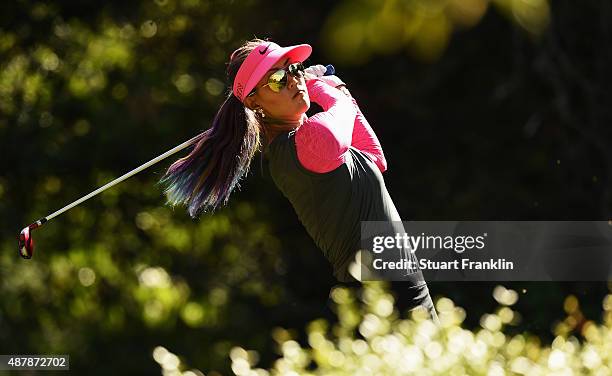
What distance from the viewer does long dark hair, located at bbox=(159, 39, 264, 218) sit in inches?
150

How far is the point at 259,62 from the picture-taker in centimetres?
372

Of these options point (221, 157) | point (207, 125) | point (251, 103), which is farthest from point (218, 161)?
point (207, 125)

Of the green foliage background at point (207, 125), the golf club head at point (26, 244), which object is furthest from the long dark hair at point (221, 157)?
the green foliage background at point (207, 125)

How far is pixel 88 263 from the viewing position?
8195 millimetres

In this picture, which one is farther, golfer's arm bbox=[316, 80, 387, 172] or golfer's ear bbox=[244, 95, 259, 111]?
golfer's arm bbox=[316, 80, 387, 172]

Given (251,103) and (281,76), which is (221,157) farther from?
(281,76)

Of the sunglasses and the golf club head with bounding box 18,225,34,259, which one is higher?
the sunglasses

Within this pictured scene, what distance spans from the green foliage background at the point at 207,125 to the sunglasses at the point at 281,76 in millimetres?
4206

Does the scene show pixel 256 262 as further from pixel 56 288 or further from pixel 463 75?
pixel 463 75

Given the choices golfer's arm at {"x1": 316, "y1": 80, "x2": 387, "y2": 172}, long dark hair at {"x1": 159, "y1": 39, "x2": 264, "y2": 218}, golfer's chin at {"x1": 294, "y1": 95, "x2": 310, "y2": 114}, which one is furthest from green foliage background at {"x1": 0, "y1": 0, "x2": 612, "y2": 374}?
golfer's chin at {"x1": 294, "y1": 95, "x2": 310, "y2": 114}

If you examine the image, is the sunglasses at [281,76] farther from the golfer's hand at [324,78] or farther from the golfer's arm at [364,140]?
the golfer's arm at [364,140]

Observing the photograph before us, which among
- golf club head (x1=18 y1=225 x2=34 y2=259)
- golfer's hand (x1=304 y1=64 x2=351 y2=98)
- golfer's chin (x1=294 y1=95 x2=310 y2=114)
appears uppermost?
golfer's chin (x1=294 y1=95 x2=310 y2=114)

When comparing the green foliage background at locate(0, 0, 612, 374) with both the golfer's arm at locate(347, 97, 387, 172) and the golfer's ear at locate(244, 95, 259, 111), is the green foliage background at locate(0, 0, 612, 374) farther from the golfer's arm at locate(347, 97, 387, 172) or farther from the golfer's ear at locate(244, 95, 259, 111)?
the golfer's ear at locate(244, 95, 259, 111)

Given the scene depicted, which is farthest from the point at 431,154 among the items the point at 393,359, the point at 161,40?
the point at 393,359
